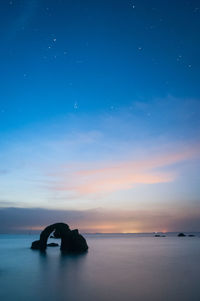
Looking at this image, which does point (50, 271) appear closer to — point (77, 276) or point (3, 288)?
point (77, 276)

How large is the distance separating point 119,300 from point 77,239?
30.5 meters

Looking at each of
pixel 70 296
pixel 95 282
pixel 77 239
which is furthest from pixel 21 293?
pixel 77 239

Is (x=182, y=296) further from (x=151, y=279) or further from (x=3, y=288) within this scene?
(x=3, y=288)

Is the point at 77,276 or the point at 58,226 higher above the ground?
the point at 58,226

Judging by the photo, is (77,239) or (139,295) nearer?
(139,295)

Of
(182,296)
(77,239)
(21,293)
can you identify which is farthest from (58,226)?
(182,296)

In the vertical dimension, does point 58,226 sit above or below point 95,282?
above

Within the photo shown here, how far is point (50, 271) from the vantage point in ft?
78.4

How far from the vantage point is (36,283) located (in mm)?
18500

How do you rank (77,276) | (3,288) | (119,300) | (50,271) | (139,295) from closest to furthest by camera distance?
(119,300) → (139,295) → (3,288) → (77,276) → (50,271)

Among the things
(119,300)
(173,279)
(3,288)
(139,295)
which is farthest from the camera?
(173,279)

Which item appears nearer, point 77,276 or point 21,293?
point 21,293

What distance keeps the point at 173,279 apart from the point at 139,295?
639 centimetres

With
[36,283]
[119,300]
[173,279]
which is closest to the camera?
[119,300]
